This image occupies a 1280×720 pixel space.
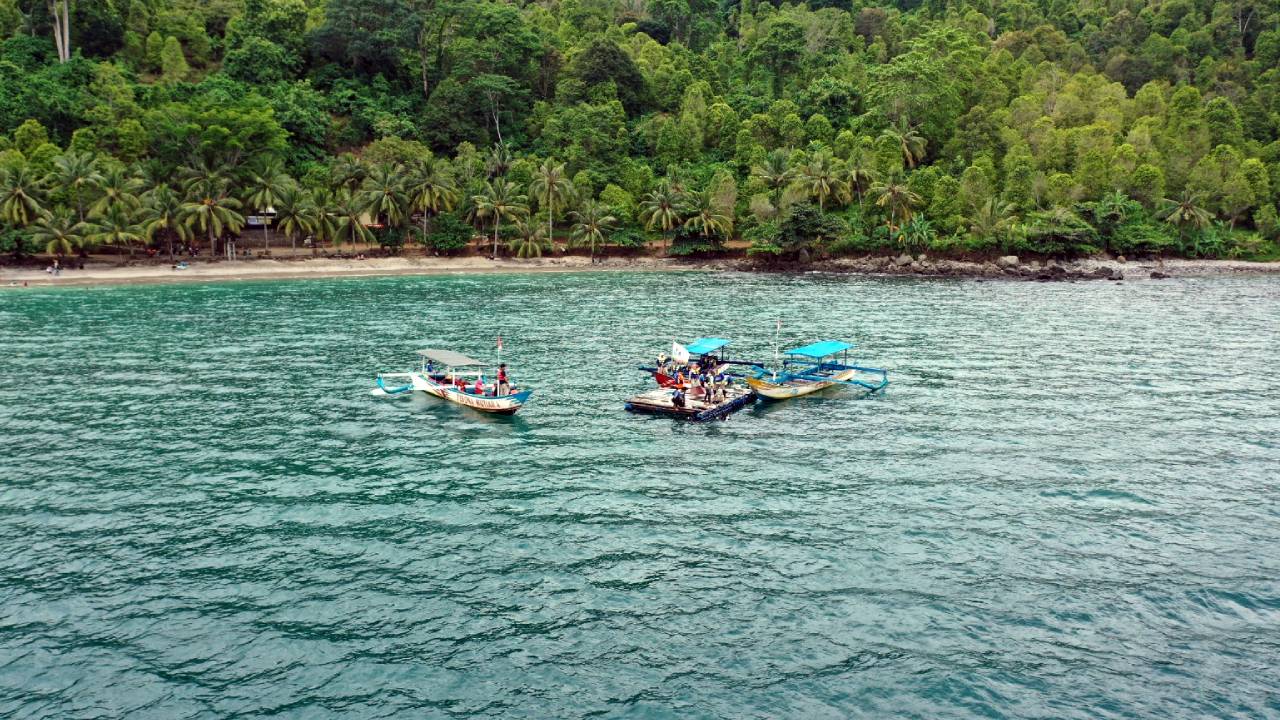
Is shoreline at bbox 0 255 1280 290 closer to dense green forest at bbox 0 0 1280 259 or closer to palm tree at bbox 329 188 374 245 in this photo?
dense green forest at bbox 0 0 1280 259

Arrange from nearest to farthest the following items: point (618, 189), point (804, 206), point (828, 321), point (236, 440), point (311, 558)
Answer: point (311, 558) → point (236, 440) → point (828, 321) → point (804, 206) → point (618, 189)

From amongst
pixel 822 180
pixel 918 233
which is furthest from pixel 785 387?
pixel 822 180

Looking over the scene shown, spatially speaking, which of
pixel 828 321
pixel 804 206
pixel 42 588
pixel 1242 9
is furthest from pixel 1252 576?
pixel 1242 9

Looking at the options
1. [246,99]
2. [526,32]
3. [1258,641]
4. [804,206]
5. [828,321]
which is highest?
[526,32]

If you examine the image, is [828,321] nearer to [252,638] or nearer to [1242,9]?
[252,638]

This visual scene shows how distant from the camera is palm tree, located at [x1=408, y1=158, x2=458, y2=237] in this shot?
404 ft

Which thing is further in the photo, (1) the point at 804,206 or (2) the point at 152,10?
(2) the point at 152,10

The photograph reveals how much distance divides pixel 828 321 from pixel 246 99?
97.7 m

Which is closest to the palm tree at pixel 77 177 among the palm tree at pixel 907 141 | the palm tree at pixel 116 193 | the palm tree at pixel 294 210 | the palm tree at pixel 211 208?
the palm tree at pixel 116 193

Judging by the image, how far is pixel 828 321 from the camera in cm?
7975

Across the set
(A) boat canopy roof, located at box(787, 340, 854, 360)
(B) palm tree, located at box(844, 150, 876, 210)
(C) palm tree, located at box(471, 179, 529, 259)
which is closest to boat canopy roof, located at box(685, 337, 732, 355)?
(A) boat canopy roof, located at box(787, 340, 854, 360)

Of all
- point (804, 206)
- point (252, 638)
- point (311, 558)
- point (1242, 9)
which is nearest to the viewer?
point (252, 638)

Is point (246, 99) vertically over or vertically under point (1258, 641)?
over

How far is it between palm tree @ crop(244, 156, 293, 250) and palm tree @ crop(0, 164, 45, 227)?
76.7 ft
